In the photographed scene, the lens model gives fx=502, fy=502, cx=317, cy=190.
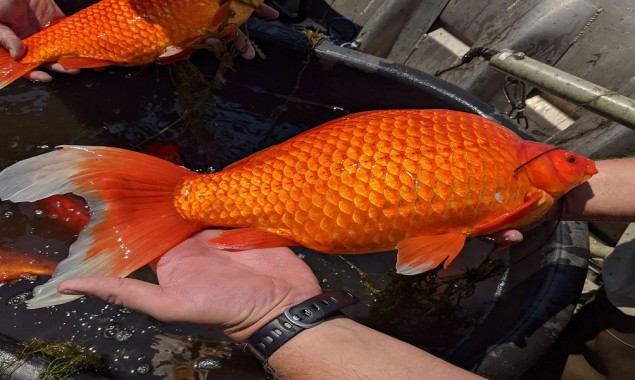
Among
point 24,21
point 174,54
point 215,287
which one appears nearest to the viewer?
point 215,287

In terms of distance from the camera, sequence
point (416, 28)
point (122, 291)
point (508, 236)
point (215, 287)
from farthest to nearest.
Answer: point (416, 28) < point (508, 236) < point (215, 287) < point (122, 291)

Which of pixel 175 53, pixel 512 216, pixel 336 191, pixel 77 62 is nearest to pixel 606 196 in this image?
pixel 512 216

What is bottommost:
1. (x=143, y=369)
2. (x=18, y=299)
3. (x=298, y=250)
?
(x=18, y=299)

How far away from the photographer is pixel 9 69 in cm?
167

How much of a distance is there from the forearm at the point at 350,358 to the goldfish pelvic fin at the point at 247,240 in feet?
0.79

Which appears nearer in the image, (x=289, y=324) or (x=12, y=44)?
(x=289, y=324)

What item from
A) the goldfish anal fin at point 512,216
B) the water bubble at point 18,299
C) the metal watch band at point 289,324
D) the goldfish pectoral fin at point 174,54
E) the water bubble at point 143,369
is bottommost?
the water bubble at point 18,299

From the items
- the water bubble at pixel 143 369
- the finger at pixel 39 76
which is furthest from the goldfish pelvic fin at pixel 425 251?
the finger at pixel 39 76

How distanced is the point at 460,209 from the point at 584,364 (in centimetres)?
103

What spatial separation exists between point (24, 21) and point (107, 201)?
1.17m

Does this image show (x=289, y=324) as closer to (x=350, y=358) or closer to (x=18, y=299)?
(x=350, y=358)

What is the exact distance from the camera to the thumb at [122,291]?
3.21 feet

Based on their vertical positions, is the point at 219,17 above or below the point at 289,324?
above

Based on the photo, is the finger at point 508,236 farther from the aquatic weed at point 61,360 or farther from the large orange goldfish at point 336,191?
the aquatic weed at point 61,360
